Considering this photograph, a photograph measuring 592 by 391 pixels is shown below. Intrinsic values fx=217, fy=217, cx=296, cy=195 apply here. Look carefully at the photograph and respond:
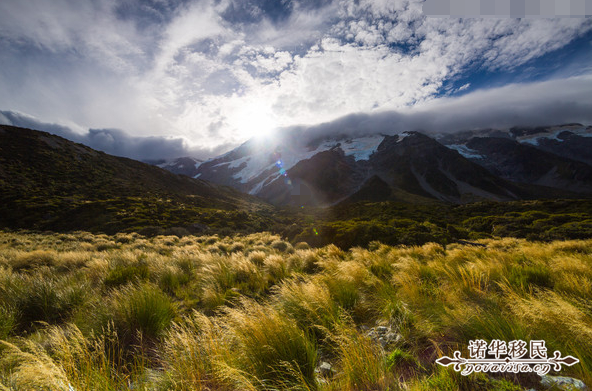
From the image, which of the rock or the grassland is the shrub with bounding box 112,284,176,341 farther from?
the rock

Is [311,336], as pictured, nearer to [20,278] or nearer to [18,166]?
[20,278]

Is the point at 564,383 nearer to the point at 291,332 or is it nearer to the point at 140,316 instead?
the point at 291,332

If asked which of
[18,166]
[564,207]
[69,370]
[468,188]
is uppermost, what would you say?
[18,166]

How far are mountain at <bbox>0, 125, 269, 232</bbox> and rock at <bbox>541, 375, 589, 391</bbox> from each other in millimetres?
37560

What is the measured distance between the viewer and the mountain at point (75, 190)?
34938 mm

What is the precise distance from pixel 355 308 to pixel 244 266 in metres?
3.64

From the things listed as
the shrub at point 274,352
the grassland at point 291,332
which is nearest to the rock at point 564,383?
the grassland at point 291,332

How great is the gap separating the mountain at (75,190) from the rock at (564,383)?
37.6 m

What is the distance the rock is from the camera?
5.30 ft

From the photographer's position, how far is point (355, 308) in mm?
3787

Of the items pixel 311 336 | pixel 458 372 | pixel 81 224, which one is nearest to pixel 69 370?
pixel 311 336

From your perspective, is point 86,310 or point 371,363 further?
point 86,310

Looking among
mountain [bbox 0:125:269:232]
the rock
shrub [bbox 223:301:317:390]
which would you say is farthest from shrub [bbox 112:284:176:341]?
mountain [bbox 0:125:269:232]

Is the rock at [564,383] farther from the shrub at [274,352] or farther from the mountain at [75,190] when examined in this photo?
the mountain at [75,190]
